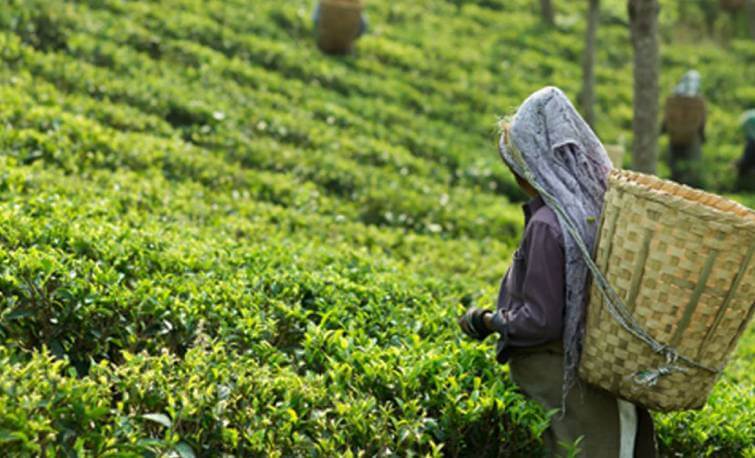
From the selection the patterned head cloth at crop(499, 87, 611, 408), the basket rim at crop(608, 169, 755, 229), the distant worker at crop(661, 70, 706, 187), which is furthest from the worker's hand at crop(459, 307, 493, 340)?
the distant worker at crop(661, 70, 706, 187)

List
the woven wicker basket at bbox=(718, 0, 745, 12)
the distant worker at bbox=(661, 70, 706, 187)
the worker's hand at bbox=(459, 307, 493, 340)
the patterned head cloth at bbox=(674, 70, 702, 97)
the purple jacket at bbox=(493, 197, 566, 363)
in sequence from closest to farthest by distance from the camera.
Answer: the purple jacket at bbox=(493, 197, 566, 363), the worker's hand at bbox=(459, 307, 493, 340), the distant worker at bbox=(661, 70, 706, 187), the patterned head cloth at bbox=(674, 70, 702, 97), the woven wicker basket at bbox=(718, 0, 745, 12)

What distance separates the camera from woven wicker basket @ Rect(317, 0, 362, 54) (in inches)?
475

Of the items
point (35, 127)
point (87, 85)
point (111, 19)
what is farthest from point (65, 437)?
point (111, 19)

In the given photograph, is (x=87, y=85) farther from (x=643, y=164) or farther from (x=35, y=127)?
(x=643, y=164)

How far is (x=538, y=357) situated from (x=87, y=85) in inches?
243

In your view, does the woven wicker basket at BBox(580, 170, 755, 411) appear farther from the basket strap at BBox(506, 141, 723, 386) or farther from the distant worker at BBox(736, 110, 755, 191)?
the distant worker at BBox(736, 110, 755, 191)

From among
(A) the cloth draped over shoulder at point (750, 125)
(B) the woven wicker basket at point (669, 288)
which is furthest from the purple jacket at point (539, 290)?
(A) the cloth draped over shoulder at point (750, 125)

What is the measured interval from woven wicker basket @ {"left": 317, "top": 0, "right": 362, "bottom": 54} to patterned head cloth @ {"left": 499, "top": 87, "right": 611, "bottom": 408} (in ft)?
29.1

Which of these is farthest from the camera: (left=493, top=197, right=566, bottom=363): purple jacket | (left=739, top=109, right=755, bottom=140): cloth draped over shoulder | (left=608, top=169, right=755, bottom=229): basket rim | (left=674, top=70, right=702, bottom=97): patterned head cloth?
(left=674, top=70, right=702, bottom=97): patterned head cloth

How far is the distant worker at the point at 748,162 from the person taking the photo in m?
12.5

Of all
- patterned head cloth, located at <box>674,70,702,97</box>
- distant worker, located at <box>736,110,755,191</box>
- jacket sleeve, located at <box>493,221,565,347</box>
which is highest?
jacket sleeve, located at <box>493,221,565,347</box>

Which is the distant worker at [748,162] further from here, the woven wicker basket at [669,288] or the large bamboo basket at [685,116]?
the woven wicker basket at [669,288]

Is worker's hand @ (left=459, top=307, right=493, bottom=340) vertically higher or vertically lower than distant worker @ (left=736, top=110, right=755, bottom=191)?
higher

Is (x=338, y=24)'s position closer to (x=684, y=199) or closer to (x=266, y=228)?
(x=266, y=228)
